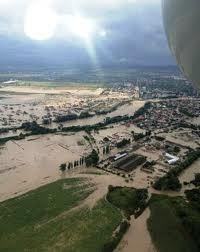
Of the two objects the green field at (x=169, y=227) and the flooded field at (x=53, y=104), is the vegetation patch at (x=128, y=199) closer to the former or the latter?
the green field at (x=169, y=227)

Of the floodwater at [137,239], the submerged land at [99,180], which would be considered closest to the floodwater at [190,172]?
the submerged land at [99,180]

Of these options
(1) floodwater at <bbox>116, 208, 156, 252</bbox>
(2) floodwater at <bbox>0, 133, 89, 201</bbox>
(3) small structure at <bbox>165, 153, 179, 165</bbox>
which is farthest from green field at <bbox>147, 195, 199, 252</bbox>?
(2) floodwater at <bbox>0, 133, 89, 201</bbox>

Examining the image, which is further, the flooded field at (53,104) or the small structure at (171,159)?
the flooded field at (53,104)

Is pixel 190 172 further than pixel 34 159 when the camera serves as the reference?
No

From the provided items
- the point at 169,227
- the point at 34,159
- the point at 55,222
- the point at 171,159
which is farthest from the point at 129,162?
the point at 169,227

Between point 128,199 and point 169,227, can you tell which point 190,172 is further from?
point 169,227

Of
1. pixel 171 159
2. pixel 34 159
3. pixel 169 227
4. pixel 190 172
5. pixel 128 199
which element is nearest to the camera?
pixel 169 227
